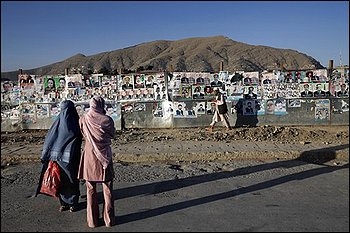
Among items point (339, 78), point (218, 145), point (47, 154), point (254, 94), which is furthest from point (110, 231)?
point (339, 78)

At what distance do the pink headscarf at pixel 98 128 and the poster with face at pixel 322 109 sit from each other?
1020 centimetres

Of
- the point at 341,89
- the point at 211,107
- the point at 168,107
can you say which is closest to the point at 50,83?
the point at 168,107

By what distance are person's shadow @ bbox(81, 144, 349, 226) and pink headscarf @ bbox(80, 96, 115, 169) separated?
96 centimetres

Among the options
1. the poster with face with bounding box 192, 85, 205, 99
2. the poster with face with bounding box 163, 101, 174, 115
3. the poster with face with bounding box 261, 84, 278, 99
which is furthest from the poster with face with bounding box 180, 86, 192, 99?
the poster with face with bounding box 261, 84, 278, 99

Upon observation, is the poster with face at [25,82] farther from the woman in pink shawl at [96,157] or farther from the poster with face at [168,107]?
the woman in pink shawl at [96,157]

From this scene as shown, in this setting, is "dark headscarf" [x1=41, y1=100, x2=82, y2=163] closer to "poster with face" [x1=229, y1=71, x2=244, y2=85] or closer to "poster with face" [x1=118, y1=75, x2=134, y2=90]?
"poster with face" [x1=118, y1=75, x2=134, y2=90]

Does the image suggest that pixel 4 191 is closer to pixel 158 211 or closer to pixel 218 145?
pixel 158 211

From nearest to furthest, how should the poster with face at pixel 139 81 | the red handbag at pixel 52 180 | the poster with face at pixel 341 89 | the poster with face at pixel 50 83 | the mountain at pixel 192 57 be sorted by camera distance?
the red handbag at pixel 52 180 < the poster with face at pixel 341 89 < the poster with face at pixel 139 81 < the poster with face at pixel 50 83 < the mountain at pixel 192 57

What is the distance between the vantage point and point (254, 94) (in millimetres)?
13086

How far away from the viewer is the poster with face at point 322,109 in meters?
12.9

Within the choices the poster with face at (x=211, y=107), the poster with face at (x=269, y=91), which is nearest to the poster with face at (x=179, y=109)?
the poster with face at (x=211, y=107)

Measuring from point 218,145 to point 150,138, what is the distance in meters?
2.37

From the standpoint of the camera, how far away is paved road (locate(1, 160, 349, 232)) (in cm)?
465

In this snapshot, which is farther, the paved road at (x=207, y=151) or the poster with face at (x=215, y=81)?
the poster with face at (x=215, y=81)
